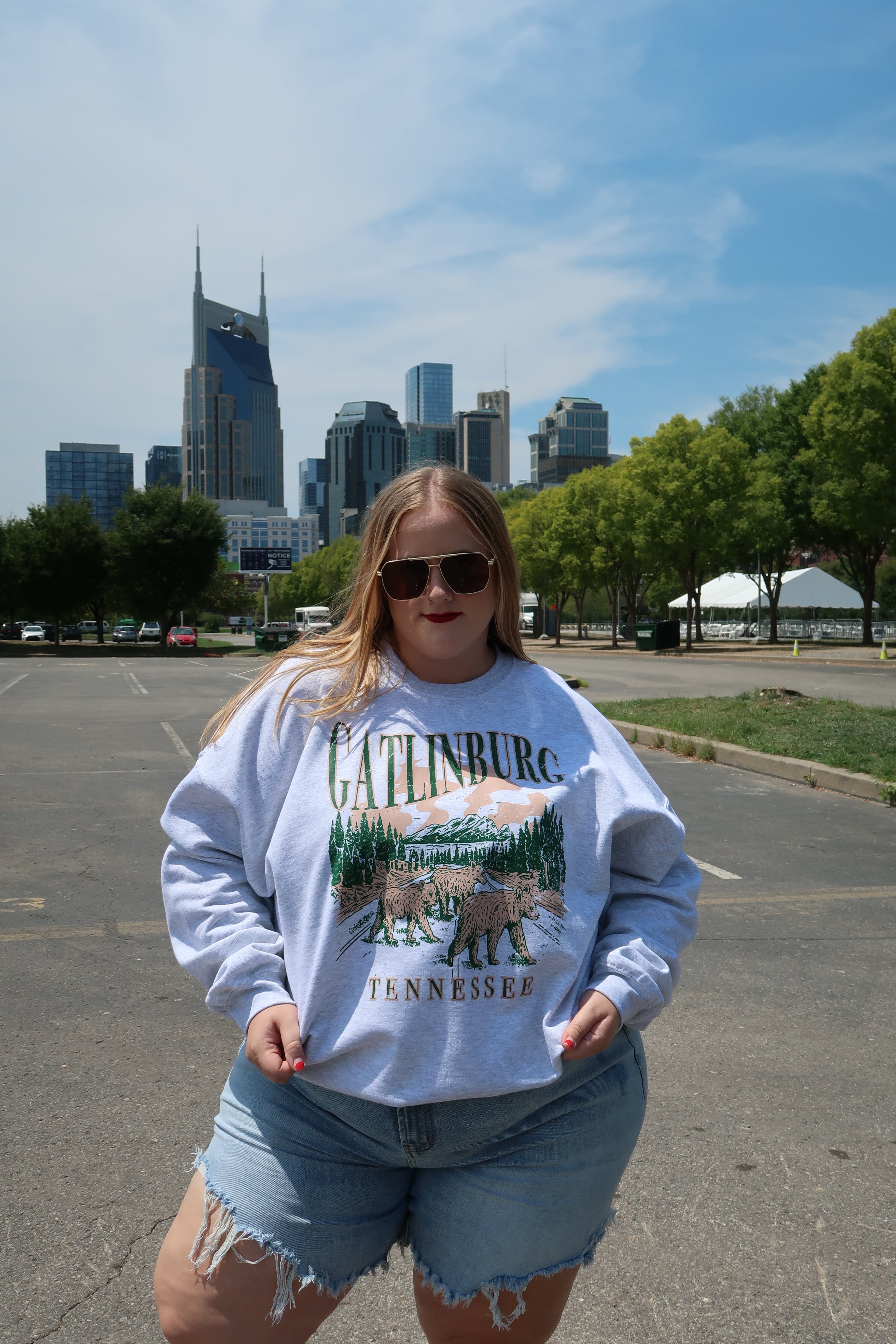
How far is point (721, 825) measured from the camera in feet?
26.8

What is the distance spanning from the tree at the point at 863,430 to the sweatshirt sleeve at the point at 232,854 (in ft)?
114

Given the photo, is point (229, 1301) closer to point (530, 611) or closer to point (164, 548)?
point (164, 548)

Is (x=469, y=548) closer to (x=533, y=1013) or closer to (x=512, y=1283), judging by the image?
(x=533, y=1013)

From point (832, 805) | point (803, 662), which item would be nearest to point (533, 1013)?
point (832, 805)

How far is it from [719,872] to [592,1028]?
17.6 feet

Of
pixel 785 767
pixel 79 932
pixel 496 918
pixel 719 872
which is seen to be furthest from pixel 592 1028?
pixel 785 767

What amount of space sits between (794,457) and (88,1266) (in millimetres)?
46672

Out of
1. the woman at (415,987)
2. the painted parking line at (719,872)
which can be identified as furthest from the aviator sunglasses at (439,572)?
the painted parking line at (719,872)

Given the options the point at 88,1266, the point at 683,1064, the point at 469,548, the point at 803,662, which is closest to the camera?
the point at 469,548

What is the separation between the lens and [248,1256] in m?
1.53

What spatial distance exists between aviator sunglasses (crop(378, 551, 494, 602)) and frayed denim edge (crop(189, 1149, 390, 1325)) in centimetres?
104

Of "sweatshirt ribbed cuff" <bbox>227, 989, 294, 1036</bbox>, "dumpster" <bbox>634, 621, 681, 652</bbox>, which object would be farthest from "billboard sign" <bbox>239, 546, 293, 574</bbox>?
"sweatshirt ribbed cuff" <bbox>227, 989, 294, 1036</bbox>

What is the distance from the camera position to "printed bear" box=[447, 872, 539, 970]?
158 cm

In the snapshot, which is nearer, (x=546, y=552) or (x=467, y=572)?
(x=467, y=572)
